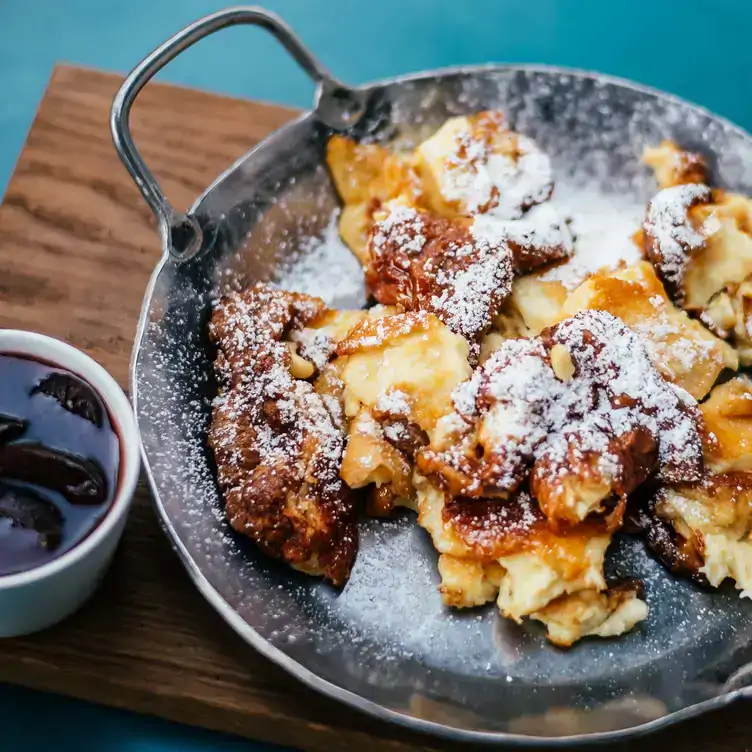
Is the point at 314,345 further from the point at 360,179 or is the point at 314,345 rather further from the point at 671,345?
the point at 671,345

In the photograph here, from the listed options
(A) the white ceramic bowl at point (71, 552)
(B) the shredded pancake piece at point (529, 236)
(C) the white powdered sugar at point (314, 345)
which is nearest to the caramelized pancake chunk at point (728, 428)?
(B) the shredded pancake piece at point (529, 236)

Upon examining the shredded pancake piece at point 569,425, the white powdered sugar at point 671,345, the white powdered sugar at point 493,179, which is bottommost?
the shredded pancake piece at point 569,425

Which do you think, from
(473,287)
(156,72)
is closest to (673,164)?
(473,287)

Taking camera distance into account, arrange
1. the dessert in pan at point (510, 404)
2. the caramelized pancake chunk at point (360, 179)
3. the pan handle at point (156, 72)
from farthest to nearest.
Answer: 1. the caramelized pancake chunk at point (360, 179)
2. the pan handle at point (156, 72)
3. the dessert in pan at point (510, 404)

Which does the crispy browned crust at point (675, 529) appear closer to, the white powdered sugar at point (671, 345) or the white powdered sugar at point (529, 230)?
the white powdered sugar at point (671, 345)

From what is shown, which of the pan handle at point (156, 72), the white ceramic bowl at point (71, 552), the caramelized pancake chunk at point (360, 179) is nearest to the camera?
the white ceramic bowl at point (71, 552)

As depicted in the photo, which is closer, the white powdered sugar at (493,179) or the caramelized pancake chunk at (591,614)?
the caramelized pancake chunk at (591,614)

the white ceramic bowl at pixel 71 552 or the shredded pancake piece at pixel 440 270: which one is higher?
the shredded pancake piece at pixel 440 270

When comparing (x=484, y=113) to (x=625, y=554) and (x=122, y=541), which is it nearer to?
(x=625, y=554)

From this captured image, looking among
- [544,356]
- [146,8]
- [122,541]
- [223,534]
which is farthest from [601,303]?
[146,8]
